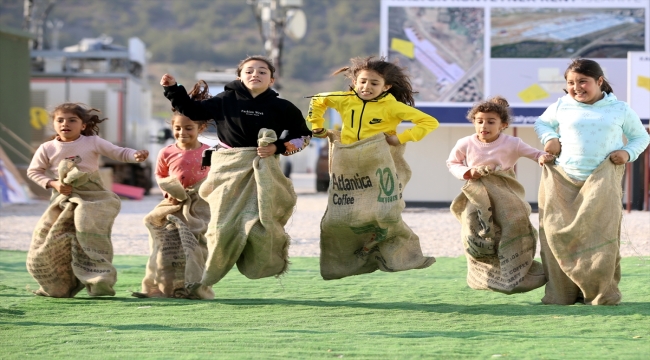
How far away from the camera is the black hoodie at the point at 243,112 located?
7.18 meters

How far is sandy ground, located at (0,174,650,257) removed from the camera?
1182 centimetres

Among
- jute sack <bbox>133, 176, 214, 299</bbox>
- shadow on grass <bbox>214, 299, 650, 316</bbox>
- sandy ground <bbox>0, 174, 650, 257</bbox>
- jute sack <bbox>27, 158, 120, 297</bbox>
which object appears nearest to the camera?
shadow on grass <bbox>214, 299, 650, 316</bbox>

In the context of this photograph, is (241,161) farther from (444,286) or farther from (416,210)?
(416,210)

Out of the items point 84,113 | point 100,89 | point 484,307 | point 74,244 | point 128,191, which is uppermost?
point 100,89

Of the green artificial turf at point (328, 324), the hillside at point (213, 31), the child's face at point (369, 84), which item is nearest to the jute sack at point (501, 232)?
the green artificial turf at point (328, 324)

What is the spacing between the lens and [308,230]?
48.0 feet

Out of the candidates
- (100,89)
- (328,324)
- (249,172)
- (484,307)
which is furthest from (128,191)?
(328,324)

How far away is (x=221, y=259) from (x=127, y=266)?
3.43m

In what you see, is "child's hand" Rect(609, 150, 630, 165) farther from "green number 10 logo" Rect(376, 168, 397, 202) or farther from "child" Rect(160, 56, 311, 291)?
"child" Rect(160, 56, 311, 291)

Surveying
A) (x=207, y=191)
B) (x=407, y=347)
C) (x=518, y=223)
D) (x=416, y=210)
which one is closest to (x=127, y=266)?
(x=207, y=191)

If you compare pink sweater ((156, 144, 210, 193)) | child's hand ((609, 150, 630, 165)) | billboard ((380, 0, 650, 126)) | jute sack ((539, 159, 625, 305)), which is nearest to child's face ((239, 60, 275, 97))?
pink sweater ((156, 144, 210, 193))

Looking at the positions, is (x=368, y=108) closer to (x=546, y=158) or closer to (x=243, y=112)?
(x=243, y=112)

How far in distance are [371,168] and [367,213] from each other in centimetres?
30

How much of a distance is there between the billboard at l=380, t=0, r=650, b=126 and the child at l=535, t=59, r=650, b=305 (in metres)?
10.5
